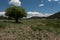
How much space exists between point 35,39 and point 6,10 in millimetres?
86561

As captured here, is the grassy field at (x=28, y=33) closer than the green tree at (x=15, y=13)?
Yes

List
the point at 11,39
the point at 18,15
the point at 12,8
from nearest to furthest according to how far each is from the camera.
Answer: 1. the point at 11,39
2. the point at 18,15
3. the point at 12,8

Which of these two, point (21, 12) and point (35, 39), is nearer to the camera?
point (35, 39)

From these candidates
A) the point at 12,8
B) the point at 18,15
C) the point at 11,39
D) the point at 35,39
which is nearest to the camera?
the point at 11,39

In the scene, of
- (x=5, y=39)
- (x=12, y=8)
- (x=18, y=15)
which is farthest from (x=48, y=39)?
(x=12, y=8)

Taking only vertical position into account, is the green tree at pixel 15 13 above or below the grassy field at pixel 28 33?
above

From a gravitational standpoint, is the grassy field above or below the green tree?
below

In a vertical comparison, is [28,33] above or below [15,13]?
below

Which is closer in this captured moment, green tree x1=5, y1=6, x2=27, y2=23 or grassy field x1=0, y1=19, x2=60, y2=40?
grassy field x1=0, y1=19, x2=60, y2=40

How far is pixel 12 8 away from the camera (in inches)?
4190

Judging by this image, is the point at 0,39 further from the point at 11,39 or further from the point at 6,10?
the point at 6,10

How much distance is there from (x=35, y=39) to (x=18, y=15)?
3024 inches

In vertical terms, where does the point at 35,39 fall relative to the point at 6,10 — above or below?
below

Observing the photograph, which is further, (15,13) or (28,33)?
(15,13)
